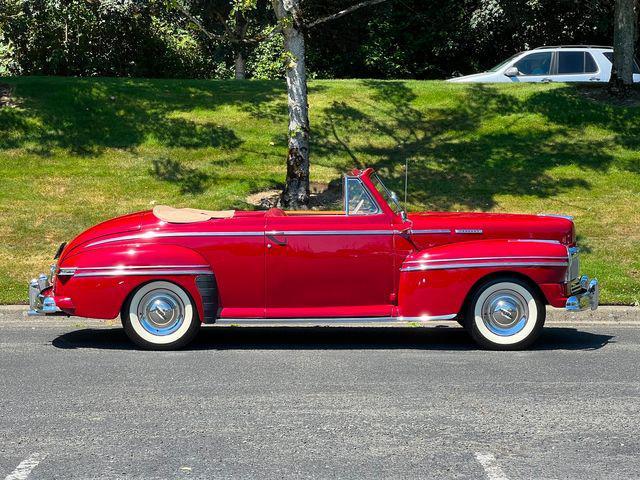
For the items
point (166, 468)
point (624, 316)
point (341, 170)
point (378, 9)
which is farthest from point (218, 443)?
point (378, 9)

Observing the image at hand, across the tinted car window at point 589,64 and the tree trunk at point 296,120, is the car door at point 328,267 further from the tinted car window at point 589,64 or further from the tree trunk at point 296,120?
the tinted car window at point 589,64

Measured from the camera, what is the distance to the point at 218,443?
18.6 ft

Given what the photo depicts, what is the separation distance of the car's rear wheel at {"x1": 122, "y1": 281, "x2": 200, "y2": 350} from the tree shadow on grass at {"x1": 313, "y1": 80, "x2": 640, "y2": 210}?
280 inches

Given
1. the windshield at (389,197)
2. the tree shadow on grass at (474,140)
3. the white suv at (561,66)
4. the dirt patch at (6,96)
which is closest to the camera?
the windshield at (389,197)

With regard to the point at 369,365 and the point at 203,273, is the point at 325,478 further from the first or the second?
the point at 203,273

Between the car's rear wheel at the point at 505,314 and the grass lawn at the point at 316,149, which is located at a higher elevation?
the grass lawn at the point at 316,149

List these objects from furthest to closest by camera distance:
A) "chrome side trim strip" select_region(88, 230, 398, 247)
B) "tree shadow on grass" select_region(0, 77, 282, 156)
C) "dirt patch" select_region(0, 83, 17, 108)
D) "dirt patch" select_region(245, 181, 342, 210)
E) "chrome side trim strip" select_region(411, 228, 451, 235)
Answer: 1. "dirt patch" select_region(0, 83, 17, 108)
2. "tree shadow on grass" select_region(0, 77, 282, 156)
3. "dirt patch" select_region(245, 181, 342, 210)
4. "chrome side trim strip" select_region(411, 228, 451, 235)
5. "chrome side trim strip" select_region(88, 230, 398, 247)

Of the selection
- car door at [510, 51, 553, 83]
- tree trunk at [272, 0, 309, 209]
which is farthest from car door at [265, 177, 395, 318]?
car door at [510, 51, 553, 83]

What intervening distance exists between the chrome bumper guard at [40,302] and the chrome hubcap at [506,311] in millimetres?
3990

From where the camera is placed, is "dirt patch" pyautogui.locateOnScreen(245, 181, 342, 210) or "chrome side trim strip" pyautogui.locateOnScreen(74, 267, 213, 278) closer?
"chrome side trim strip" pyautogui.locateOnScreen(74, 267, 213, 278)

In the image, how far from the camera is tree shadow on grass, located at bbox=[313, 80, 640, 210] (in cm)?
1570

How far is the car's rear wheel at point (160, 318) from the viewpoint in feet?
27.9

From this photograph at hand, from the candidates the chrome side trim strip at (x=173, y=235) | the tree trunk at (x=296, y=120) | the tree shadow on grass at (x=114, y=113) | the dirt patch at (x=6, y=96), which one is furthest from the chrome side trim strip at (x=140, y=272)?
the dirt patch at (x=6, y=96)

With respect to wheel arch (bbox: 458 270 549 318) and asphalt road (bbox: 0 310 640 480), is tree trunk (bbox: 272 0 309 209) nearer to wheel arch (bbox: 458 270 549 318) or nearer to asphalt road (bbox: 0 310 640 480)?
asphalt road (bbox: 0 310 640 480)
